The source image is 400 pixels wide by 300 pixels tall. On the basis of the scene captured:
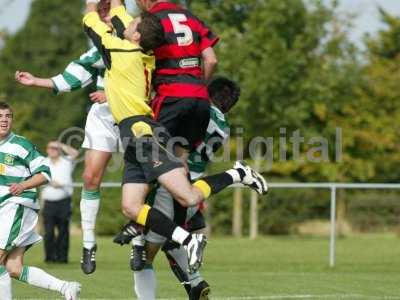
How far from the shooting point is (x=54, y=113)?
58000 mm

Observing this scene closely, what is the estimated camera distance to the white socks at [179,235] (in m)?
8.83

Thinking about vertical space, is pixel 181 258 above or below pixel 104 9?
below

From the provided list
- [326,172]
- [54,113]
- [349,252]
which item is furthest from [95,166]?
[54,113]

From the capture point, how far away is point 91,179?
32.9 feet

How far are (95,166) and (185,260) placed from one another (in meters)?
1.20

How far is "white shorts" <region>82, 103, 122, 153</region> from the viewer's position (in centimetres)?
1003

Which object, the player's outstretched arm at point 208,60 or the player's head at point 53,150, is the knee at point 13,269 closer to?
the player's outstretched arm at point 208,60

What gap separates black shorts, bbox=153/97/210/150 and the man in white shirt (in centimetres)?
961

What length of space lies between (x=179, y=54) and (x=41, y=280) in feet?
8.77

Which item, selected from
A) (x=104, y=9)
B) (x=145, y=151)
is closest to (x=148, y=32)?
(x=145, y=151)

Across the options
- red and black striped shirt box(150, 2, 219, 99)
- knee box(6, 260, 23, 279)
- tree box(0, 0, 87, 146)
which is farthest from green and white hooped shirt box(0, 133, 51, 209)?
tree box(0, 0, 87, 146)

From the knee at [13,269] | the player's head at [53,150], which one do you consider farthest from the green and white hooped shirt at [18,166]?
the player's head at [53,150]

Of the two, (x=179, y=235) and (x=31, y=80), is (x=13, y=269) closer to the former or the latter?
(x=31, y=80)

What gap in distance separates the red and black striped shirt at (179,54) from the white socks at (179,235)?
1.20m
